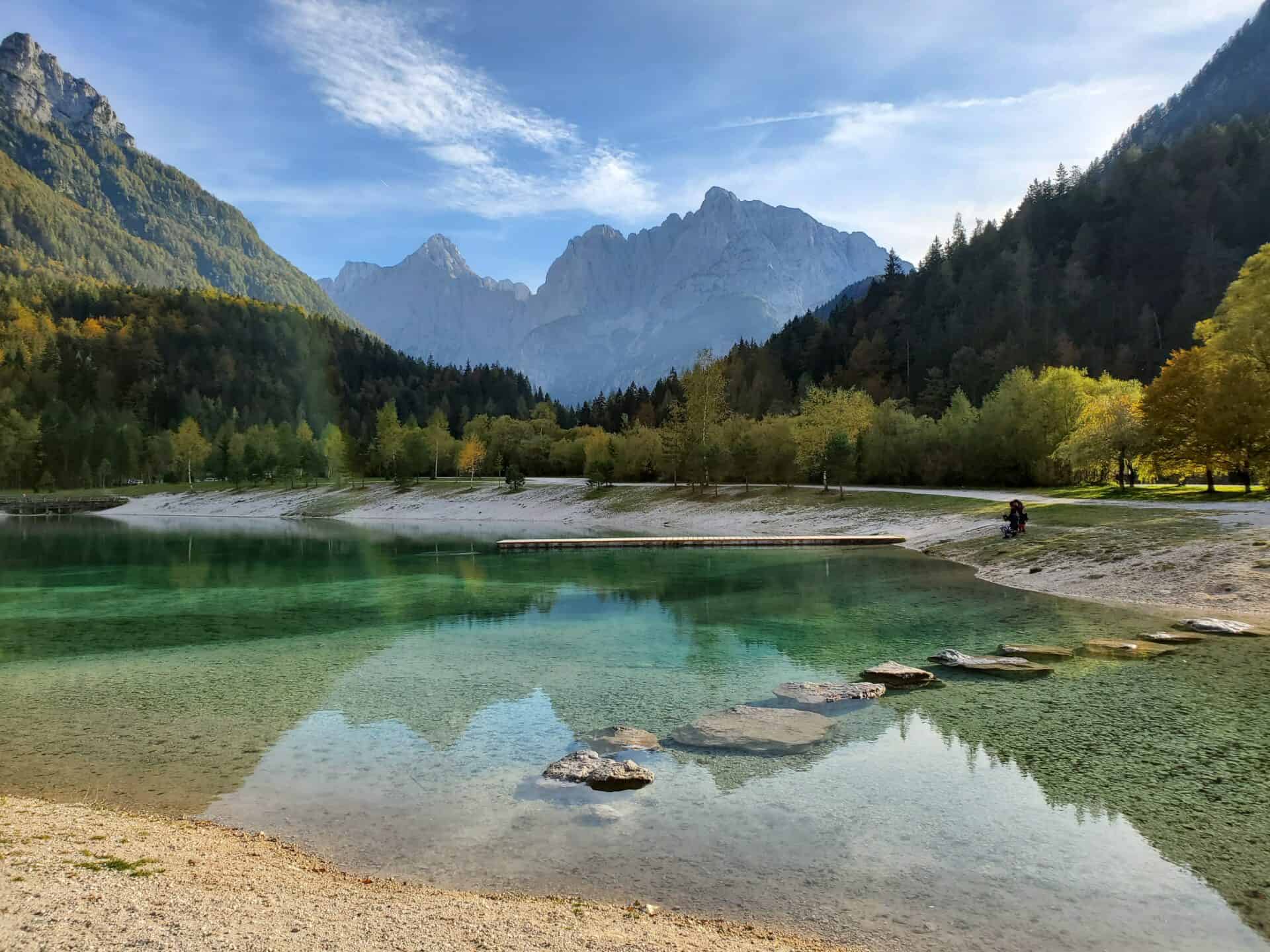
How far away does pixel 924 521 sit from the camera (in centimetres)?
4978

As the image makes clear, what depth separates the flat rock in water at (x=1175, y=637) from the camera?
1867 cm

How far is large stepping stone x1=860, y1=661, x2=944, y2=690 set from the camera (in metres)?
15.9

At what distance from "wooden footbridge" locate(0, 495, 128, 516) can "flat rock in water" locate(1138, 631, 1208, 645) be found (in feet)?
487

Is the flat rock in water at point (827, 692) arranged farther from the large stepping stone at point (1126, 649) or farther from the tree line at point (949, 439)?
the tree line at point (949, 439)

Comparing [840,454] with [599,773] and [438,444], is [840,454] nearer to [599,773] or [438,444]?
[599,773]

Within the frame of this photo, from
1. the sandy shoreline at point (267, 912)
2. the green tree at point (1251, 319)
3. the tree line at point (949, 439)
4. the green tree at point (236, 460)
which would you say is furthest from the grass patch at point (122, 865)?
the green tree at point (236, 460)

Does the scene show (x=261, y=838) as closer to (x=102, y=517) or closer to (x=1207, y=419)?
(x=1207, y=419)

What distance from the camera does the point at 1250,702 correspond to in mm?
13711

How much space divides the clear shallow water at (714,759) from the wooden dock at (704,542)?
2059 cm

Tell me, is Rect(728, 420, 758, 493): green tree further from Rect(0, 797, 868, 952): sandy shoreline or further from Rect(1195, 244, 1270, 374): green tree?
Rect(0, 797, 868, 952): sandy shoreline

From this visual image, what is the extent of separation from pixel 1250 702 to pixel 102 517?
442 ft

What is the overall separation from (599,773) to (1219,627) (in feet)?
61.2

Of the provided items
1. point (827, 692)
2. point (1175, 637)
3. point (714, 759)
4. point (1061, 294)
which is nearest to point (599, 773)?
point (714, 759)

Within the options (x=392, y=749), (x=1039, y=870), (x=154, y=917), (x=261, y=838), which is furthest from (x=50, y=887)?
(x=1039, y=870)
